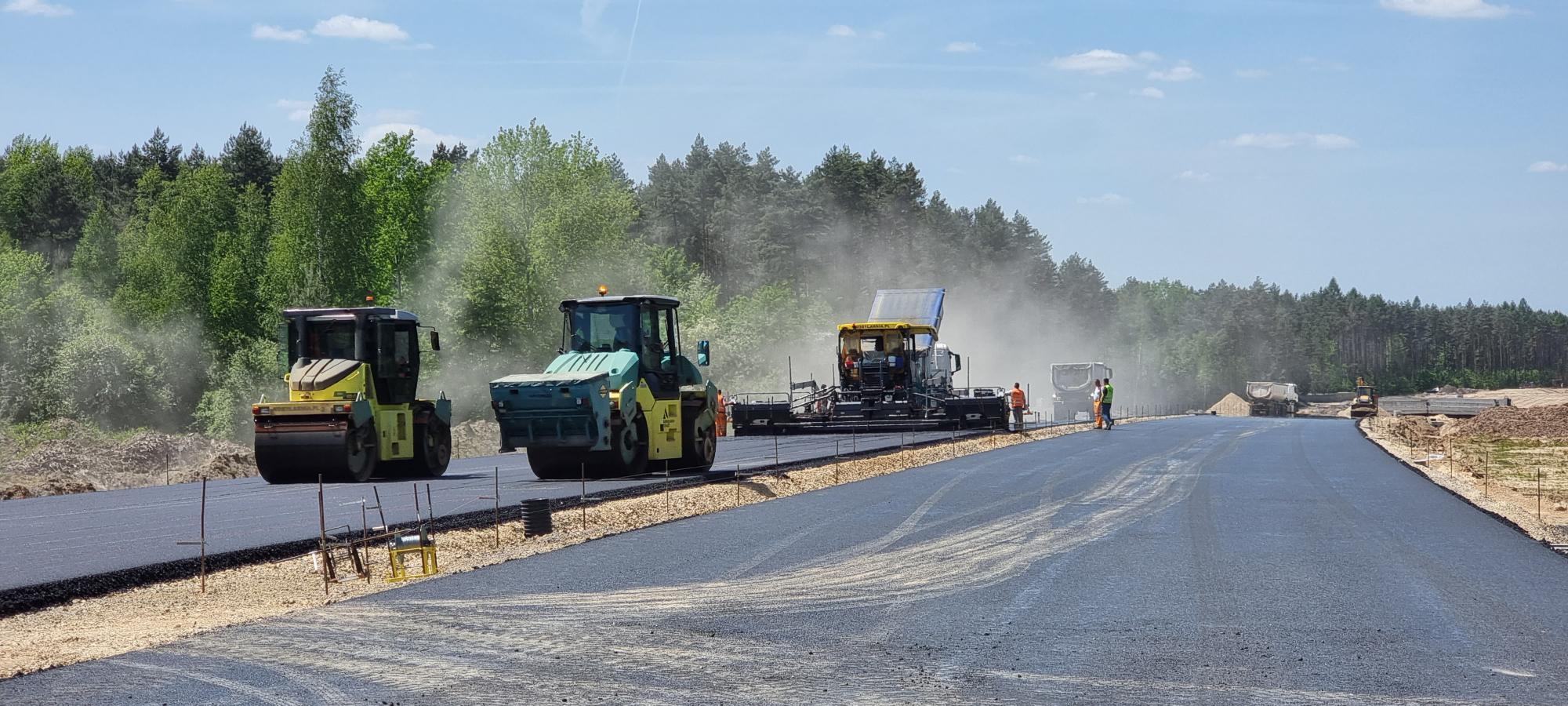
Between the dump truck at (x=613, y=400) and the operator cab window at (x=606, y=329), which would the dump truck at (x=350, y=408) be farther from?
the operator cab window at (x=606, y=329)

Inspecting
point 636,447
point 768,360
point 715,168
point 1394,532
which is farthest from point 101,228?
point 1394,532

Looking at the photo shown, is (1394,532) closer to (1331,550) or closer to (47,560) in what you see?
(1331,550)

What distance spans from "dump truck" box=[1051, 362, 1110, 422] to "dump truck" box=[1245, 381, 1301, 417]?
Answer: 2321 cm

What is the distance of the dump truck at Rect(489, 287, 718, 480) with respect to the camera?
2183 centimetres

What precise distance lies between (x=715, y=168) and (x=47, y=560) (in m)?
97.5

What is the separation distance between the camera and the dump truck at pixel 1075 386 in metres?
65.9

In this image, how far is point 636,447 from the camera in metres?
23.5

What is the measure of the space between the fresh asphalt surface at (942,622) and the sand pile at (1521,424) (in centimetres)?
3013

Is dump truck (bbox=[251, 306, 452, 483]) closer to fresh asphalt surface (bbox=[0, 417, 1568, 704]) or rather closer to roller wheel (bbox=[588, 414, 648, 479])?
roller wheel (bbox=[588, 414, 648, 479])

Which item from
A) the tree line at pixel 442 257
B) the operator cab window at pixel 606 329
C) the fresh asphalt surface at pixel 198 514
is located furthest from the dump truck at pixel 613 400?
the tree line at pixel 442 257

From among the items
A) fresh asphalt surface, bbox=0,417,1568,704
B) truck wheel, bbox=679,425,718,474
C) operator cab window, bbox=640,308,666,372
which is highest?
operator cab window, bbox=640,308,666,372

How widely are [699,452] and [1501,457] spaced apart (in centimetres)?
2278

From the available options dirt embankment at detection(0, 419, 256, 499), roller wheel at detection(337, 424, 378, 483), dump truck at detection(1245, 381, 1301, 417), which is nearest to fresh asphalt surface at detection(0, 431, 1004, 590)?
roller wheel at detection(337, 424, 378, 483)

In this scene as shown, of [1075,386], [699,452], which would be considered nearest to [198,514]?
[699,452]
